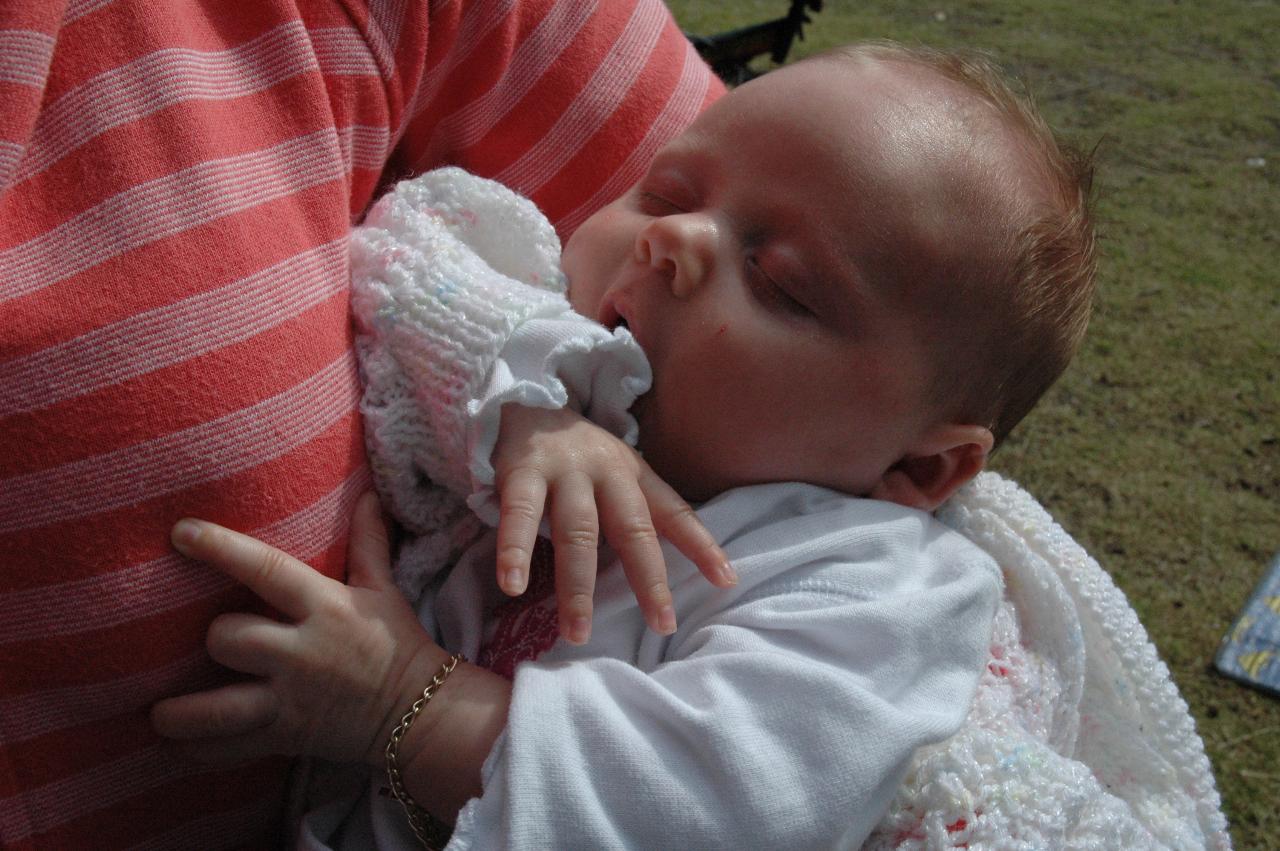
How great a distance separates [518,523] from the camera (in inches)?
32.2

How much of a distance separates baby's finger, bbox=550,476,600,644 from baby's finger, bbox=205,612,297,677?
0.22 m

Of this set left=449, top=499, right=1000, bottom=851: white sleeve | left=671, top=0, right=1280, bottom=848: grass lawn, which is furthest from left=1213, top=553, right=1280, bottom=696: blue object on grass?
left=449, top=499, right=1000, bottom=851: white sleeve

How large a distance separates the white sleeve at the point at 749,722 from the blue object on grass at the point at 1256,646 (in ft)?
3.62

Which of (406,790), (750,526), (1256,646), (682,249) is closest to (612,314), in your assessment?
(682,249)

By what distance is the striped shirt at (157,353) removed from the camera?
721 mm

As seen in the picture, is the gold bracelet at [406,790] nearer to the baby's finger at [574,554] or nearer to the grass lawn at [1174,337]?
the baby's finger at [574,554]

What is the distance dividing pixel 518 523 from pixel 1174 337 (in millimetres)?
2318

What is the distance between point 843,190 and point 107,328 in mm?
612

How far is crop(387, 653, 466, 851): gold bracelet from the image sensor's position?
86cm

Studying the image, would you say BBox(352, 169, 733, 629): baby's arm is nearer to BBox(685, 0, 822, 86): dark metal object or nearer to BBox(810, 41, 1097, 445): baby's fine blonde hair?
BBox(810, 41, 1097, 445): baby's fine blonde hair

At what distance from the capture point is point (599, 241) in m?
1.05

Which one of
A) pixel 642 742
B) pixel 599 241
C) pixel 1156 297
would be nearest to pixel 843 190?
pixel 599 241

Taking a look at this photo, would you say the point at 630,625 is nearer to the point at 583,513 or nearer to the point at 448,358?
the point at 583,513

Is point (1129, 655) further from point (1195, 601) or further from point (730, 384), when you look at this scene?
point (1195, 601)
